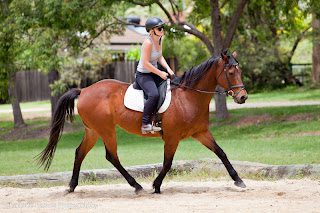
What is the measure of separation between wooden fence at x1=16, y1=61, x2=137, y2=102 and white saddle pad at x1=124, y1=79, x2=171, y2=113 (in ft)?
123

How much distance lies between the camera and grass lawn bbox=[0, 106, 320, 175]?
16.3 meters

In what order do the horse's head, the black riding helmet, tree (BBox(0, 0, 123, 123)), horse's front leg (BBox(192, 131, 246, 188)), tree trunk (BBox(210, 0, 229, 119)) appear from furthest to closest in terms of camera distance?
tree trunk (BBox(210, 0, 229, 119)) → tree (BBox(0, 0, 123, 123)) → horse's front leg (BBox(192, 131, 246, 188)) → the black riding helmet → the horse's head

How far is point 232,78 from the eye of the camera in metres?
10.7

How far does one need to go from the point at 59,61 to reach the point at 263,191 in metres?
14.5

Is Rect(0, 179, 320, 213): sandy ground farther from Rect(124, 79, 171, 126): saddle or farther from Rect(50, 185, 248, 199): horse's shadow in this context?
Rect(124, 79, 171, 126): saddle

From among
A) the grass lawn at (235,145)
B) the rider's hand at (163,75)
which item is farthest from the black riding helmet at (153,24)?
the grass lawn at (235,145)

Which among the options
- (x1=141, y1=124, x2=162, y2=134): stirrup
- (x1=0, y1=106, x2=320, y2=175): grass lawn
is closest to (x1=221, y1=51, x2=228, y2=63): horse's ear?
(x1=141, y1=124, x2=162, y2=134): stirrup

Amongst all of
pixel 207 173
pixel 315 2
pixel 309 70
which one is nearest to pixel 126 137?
pixel 315 2

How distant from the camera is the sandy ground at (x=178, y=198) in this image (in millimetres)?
9302

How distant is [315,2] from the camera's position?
2339cm

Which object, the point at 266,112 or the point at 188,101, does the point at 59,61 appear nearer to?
the point at 266,112

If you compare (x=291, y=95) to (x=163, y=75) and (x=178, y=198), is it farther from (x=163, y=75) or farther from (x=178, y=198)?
(x=178, y=198)

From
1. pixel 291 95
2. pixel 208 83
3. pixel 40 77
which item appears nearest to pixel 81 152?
pixel 208 83

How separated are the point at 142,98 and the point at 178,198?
65.5 inches
